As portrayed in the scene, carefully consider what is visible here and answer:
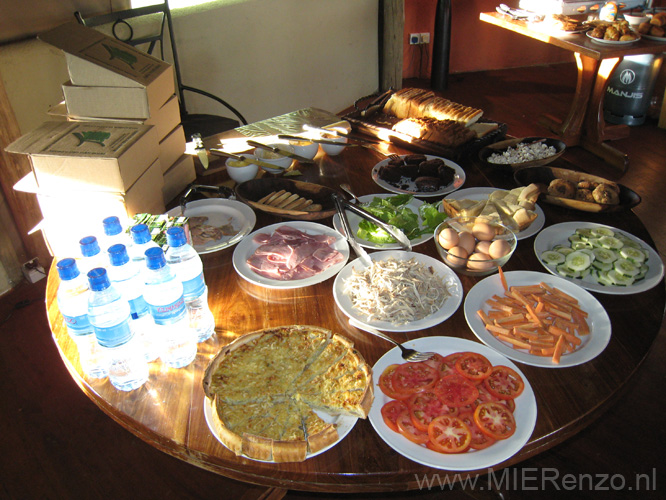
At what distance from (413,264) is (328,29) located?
4.16 m

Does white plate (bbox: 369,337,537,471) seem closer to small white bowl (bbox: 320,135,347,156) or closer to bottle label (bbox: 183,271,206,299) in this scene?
bottle label (bbox: 183,271,206,299)

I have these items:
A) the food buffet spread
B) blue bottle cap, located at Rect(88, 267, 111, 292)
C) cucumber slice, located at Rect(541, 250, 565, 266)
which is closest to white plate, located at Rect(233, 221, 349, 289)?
the food buffet spread

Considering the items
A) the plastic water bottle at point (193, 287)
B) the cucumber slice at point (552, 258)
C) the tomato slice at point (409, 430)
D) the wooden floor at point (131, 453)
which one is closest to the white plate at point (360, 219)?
the cucumber slice at point (552, 258)

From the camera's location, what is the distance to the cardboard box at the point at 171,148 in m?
2.03

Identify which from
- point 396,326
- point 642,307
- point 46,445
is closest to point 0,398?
point 46,445

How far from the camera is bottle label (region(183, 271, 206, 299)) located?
1.34 m

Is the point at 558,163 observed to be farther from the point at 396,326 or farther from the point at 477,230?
the point at 396,326

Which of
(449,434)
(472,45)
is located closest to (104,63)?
(449,434)

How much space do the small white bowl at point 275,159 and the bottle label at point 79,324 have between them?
1.18 meters

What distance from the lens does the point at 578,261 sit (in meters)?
1.58

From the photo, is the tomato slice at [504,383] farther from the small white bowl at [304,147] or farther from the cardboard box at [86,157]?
the small white bowl at [304,147]

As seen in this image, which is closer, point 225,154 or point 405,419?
point 405,419

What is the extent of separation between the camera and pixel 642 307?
1455 millimetres

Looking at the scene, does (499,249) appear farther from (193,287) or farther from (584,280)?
(193,287)
